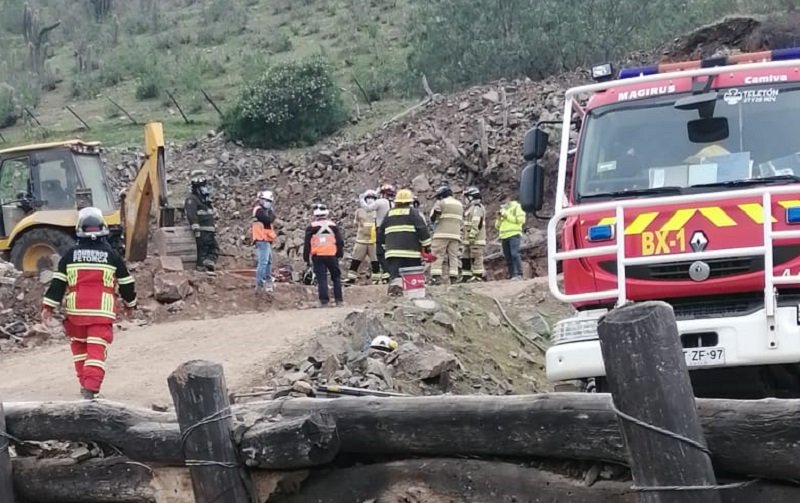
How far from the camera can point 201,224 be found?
20.4 metres

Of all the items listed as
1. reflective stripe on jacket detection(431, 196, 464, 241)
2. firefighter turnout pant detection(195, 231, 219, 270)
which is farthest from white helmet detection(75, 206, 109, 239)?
firefighter turnout pant detection(195, 231, 219, 270)

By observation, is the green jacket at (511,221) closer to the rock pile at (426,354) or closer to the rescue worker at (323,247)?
the rescue worker at (323,247)

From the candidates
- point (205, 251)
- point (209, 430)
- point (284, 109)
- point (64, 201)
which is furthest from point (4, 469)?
point (284, 109)

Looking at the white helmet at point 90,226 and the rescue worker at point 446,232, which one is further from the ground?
the white helmet at point 90,226

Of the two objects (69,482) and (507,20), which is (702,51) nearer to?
(507,20)

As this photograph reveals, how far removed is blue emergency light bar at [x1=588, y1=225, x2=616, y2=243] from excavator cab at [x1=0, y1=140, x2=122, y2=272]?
13292 mm

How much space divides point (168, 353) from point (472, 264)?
25.1ft

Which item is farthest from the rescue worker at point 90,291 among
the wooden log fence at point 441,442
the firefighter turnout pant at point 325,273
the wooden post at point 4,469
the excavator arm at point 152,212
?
the excavator arm at point 152,212

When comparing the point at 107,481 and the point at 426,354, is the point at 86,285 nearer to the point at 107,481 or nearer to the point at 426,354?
the point at 426,354

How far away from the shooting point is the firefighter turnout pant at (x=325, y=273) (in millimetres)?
16359

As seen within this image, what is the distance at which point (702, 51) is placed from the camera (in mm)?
29016

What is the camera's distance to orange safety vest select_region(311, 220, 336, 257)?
1614 cm

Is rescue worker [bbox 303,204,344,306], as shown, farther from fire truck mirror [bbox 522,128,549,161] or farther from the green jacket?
fire truck mirror [bbox 522,128,549,161]

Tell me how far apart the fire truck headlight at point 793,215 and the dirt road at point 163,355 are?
568cm
